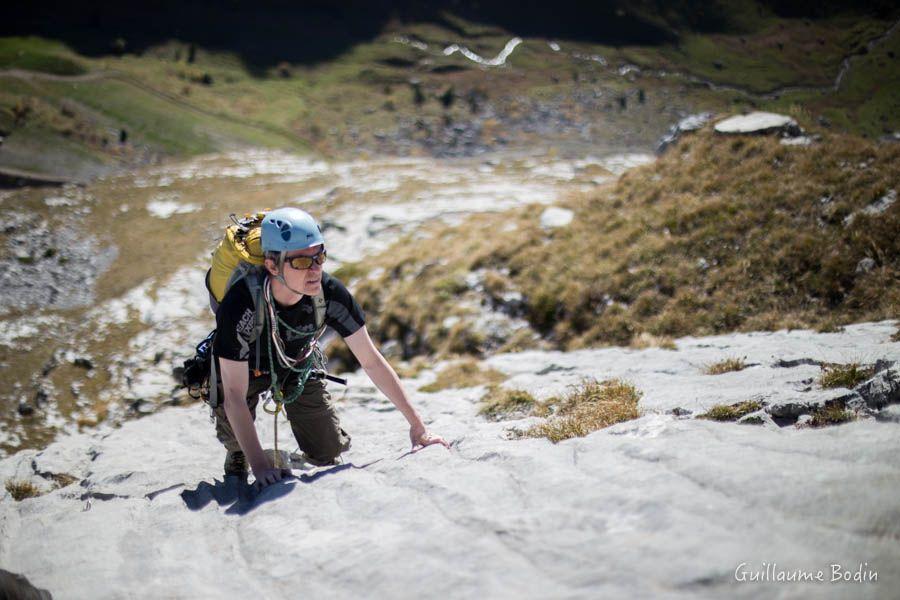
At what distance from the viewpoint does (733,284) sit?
45.3ft

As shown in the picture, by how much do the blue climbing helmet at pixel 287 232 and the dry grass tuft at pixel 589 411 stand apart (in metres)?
3.58

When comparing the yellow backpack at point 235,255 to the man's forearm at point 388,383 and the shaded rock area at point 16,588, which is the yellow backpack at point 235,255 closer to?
the man's forearm at point 388,383

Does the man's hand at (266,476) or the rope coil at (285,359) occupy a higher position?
the rope coil at (285,359)

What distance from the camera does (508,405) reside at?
10.5 m

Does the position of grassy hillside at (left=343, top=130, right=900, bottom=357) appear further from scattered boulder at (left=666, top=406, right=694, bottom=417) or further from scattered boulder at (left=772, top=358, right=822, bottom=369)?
scattered boulder at (left=666, top=406, right=694, bottom=417)

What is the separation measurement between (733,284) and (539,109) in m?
102

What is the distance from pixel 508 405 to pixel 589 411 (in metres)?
3.08

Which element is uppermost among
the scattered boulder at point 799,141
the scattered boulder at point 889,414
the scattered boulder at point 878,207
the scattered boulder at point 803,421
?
the scattered boulder at point 799,141

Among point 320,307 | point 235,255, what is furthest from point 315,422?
point 235,255

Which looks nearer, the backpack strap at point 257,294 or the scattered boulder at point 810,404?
the scattered boulder at point 810,404

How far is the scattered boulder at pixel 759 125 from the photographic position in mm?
18562

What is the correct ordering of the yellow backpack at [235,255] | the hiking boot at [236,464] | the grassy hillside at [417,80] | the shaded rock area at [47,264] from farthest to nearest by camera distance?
the shaded rock area at [47,264] → the grassy hillside at [417,80] → the hiking boot at [236,464] → the yellow backpack at [235,255]

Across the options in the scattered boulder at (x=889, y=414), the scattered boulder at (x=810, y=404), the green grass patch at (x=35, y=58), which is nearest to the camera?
the scattered boulder at (x=889, y=414)

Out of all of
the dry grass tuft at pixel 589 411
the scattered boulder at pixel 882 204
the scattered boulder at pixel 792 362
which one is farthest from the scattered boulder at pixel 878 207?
the dry grass tuft at pixel 589 411
